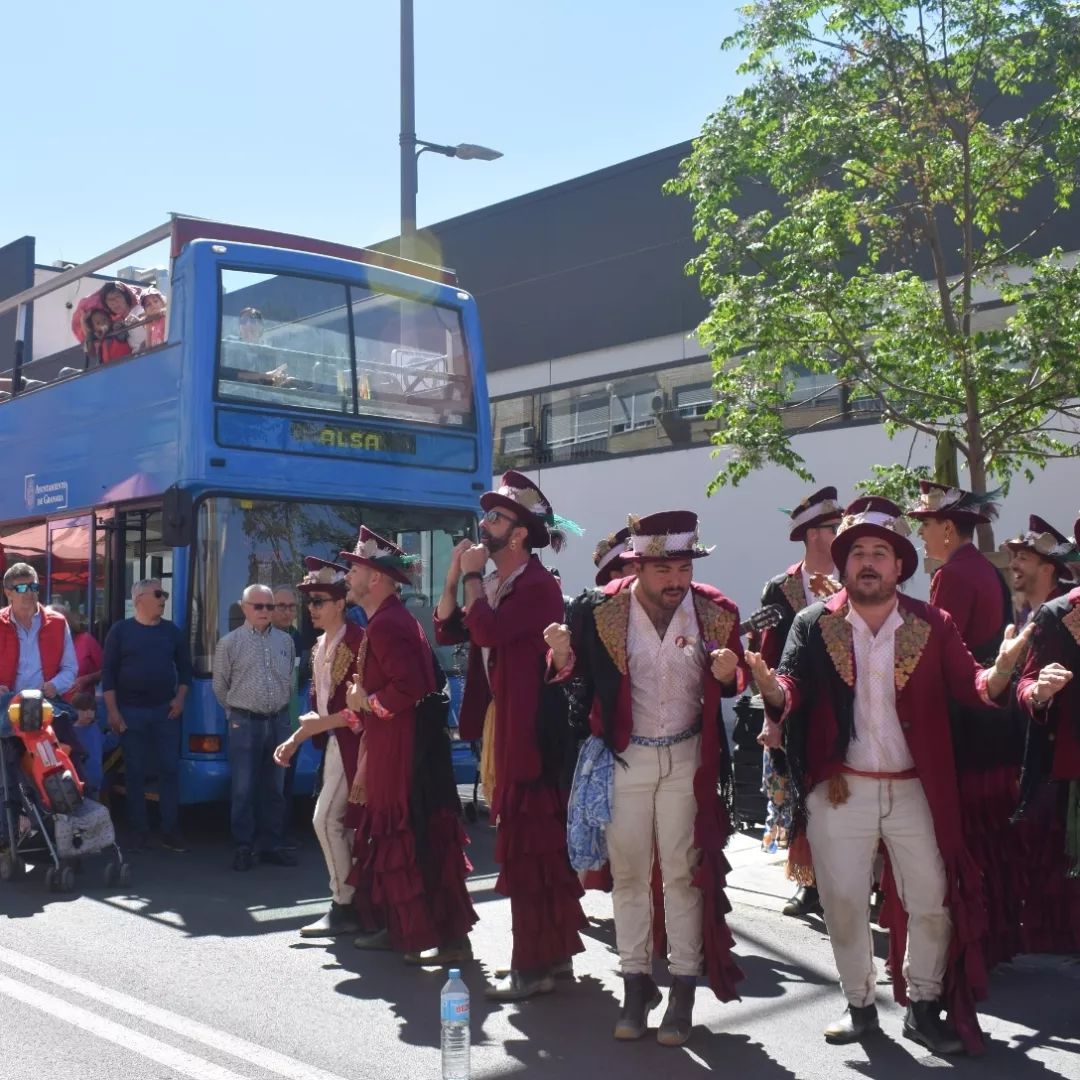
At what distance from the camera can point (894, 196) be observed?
12.4 metres

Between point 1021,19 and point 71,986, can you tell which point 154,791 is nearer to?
point 71,986

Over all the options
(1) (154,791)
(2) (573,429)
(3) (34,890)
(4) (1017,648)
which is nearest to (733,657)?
(4) (1017,648)

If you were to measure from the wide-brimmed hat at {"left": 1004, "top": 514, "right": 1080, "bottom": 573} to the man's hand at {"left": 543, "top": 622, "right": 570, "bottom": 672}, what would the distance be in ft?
7.49

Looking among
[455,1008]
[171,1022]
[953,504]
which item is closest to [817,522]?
[953,504]

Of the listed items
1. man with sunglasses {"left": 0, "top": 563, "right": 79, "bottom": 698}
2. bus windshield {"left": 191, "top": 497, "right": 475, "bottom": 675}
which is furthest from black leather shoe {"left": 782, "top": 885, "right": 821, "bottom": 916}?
man with sunglasses {"left": 0, "top": 563, "right": 79, "bottom": 698}

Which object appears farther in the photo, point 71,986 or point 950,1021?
point 71,986

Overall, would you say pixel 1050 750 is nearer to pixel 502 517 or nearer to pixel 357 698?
pixel 502 517

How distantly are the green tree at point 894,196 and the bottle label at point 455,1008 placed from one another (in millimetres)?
7968

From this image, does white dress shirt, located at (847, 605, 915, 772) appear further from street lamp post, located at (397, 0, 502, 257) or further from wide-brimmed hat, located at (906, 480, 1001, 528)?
street lamp post, located at (397, 0, 502, 257)

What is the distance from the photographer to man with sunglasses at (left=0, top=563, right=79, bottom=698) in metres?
8.93

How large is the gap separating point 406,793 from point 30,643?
379 cm

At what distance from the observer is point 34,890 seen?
8180 millimetres

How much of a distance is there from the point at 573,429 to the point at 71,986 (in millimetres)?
17470

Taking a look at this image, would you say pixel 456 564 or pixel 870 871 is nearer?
pixel 870 871
